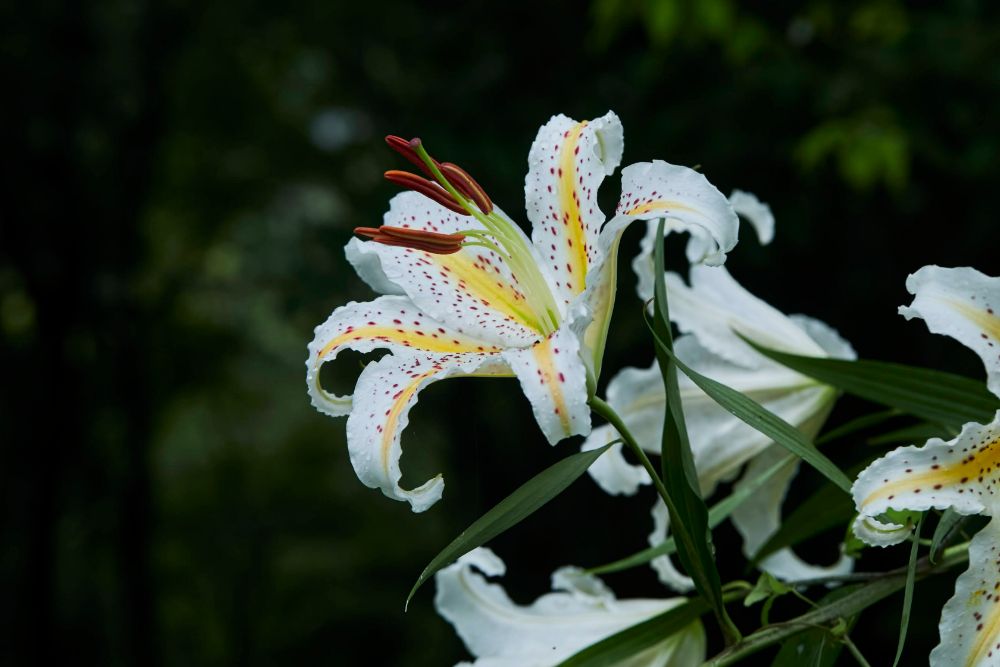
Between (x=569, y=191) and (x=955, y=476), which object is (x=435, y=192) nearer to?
(x=569, y=191)

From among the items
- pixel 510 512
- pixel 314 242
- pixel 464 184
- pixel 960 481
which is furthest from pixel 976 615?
pixel 314 242

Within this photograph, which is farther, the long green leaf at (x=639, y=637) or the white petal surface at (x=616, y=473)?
the white petal surface at (x=616, y=473)

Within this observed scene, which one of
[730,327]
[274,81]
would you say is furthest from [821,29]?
[274,81]

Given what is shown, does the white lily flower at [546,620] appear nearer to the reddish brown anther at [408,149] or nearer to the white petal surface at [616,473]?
the white petal surface at [616,473]

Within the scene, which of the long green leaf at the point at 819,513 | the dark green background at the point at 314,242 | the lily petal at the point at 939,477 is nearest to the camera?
the lily petal at the point at 939,477

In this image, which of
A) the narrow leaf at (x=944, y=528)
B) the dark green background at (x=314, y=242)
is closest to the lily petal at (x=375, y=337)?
the narrow leaf at (x=944, y=528)

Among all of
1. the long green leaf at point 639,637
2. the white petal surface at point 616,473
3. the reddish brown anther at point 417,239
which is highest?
the reddish brown anther at point 417,239

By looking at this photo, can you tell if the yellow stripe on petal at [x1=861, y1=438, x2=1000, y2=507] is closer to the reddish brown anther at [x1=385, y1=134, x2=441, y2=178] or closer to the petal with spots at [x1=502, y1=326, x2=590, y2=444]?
the petal with spots at [x1=502, y1=326, x2=590, y2=444]
